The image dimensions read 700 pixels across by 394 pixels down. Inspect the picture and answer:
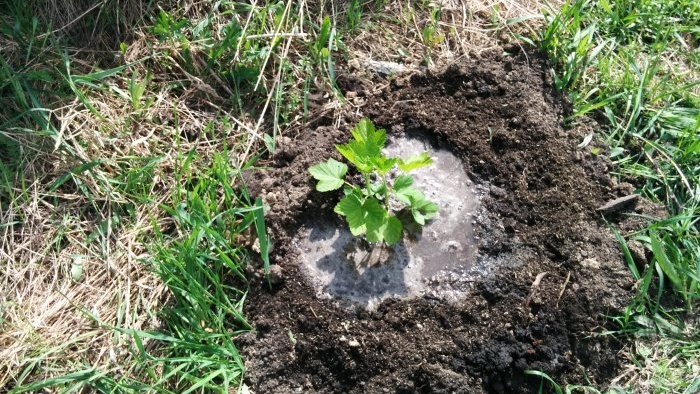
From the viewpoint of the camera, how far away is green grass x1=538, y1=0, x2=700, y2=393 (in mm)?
2334

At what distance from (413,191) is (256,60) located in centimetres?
94

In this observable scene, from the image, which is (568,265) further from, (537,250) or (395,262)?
(395,262)

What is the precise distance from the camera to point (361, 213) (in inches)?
88.4

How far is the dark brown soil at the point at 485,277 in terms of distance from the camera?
218cm

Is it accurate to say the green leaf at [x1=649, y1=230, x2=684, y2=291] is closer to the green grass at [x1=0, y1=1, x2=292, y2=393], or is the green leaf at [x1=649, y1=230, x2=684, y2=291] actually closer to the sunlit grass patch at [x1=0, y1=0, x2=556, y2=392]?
the sunlit grass patch at [x1=0, y1=0, x2=556, y2=392]

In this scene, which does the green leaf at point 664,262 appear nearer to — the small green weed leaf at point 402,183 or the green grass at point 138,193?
the small green weed leaf at point 402,183

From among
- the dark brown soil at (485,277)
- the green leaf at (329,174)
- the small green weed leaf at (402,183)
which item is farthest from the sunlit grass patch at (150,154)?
the small green weed leaf at (402,183)

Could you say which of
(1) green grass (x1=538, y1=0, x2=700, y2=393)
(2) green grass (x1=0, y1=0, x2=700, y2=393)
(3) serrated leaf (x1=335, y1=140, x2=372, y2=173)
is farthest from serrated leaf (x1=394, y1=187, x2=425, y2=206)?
(1) green grass (x1=538, y1=0, x2=700, y2=393)

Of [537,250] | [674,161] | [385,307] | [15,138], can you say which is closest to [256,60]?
[15,138]

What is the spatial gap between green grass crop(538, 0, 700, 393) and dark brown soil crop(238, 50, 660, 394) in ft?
0.37

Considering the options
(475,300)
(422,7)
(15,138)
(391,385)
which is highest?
(422,7)

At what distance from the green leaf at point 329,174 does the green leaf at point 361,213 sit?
3.1 inches

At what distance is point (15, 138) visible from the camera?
251 cm

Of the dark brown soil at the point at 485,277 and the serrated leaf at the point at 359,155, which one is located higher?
the serrated leaf at the point at 359,155
